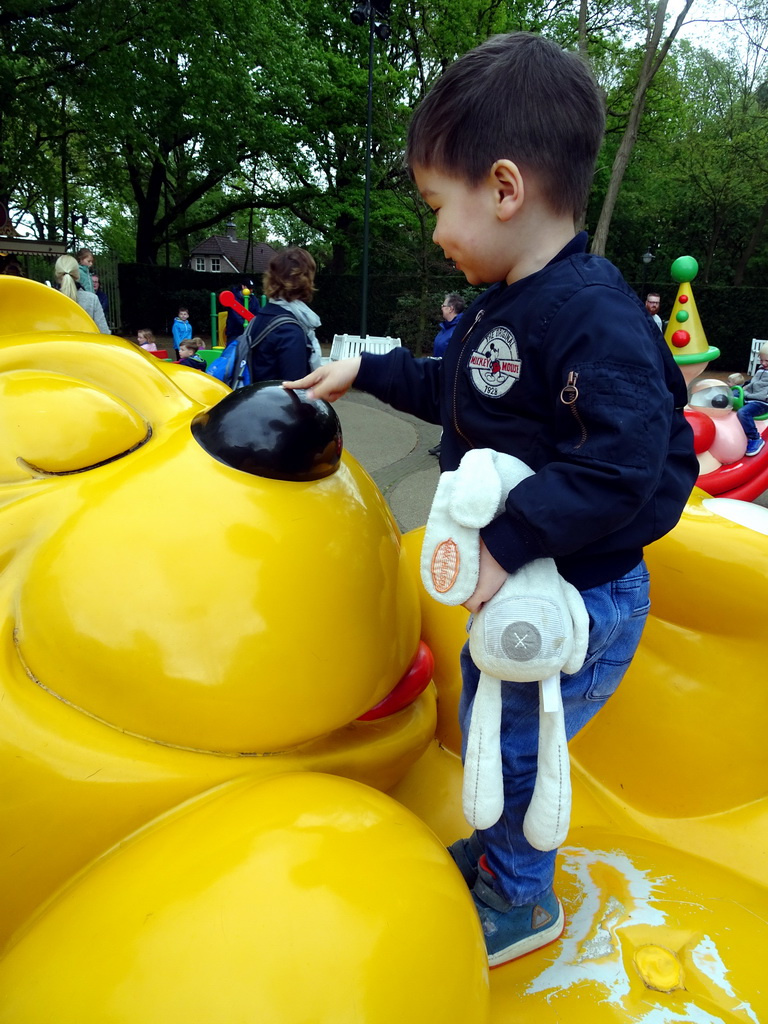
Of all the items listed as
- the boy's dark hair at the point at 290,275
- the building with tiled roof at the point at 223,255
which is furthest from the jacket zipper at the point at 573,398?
the building with tiled roof at the point at 223,255

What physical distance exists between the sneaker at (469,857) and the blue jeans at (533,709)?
78mm

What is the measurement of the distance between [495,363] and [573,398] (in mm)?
175

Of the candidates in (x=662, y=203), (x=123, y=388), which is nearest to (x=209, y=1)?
(x=123, y=388)

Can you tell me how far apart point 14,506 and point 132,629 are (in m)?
0.24

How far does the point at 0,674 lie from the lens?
955 millimetres

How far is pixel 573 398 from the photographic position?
0.96 metres

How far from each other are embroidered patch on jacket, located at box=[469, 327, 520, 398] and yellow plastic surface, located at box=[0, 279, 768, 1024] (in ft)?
0.90

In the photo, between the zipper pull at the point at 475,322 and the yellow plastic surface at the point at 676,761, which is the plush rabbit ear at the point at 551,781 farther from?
the zipper pull at the point at 475,322

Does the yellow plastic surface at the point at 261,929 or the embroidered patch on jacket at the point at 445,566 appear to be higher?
the embroidered patch on jacket at the point at 445,566

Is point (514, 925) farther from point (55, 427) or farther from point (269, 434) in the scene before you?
point (55, 427)

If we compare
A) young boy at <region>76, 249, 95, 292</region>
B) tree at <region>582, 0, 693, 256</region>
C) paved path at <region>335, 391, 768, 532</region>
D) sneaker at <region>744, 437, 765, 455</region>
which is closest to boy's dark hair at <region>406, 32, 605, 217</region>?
paved path at <region>335, 391, 768, 532</region>

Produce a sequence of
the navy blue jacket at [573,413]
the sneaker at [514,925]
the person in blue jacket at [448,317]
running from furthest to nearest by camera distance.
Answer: the person in blue jacket at [448,317]
the sneaker at [514,925]
the navy blue jacket at [573,413]

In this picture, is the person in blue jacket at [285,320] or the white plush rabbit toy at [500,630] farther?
the person in blue jacket at [285,320]

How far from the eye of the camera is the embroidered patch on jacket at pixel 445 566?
→ 966 mm
